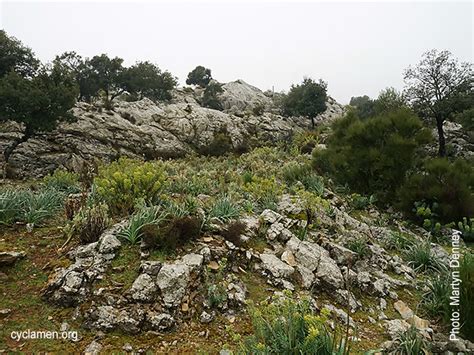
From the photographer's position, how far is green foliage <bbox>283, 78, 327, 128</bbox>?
34656mm

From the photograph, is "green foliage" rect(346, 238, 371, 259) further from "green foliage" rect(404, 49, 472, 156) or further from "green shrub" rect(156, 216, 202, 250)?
"green foliage" rect(404, 49, 472, 156)

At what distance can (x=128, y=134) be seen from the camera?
2111cm

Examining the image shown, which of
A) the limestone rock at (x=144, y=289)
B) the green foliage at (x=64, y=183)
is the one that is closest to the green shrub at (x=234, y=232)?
the limestone rock at (x=144, y=289)

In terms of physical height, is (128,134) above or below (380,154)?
below

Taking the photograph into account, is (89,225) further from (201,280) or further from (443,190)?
(443,190)

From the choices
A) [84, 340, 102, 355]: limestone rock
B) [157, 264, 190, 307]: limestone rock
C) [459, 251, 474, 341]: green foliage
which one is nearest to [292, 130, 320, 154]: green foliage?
[459, 251, 474, 341]: green foliage

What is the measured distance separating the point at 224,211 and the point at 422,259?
4105 millimetres

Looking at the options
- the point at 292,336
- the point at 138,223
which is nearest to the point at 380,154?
the point at 138,223

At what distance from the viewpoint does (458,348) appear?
332 cm

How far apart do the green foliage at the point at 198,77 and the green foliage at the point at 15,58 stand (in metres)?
35.1

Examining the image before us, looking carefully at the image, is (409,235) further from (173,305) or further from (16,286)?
(16,286)

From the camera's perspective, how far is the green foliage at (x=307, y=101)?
34656 millimetres

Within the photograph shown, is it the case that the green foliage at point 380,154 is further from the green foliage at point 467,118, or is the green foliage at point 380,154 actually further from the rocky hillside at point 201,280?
the green foliage at point 467,118
